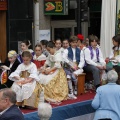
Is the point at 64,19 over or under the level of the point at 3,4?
under

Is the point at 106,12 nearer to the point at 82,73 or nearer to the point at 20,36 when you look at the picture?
the point at 82,73

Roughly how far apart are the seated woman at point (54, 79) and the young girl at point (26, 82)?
47cm

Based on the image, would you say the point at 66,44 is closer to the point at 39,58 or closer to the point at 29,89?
the point at 39,58

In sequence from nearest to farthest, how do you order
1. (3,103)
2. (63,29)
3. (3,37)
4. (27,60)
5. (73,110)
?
(3,103) < (27,60) < (73,110) < (3,37) < (63,29)

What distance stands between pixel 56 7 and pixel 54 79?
6.56 metres

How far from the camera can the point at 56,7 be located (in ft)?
47.8

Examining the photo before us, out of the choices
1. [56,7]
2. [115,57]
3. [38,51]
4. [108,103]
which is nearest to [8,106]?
[108,103]

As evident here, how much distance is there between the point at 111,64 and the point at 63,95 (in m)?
1.31

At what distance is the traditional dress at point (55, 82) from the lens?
8.34 metres

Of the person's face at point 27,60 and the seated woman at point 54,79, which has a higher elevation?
the person's face at point 27,60

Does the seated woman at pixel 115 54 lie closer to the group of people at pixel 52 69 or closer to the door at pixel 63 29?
the group of people at pixel 52 69

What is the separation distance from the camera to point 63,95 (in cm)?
848

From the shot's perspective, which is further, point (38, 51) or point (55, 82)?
point (38, 51)

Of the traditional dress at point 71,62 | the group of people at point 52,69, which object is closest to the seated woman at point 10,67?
the group of people at point 52,69
